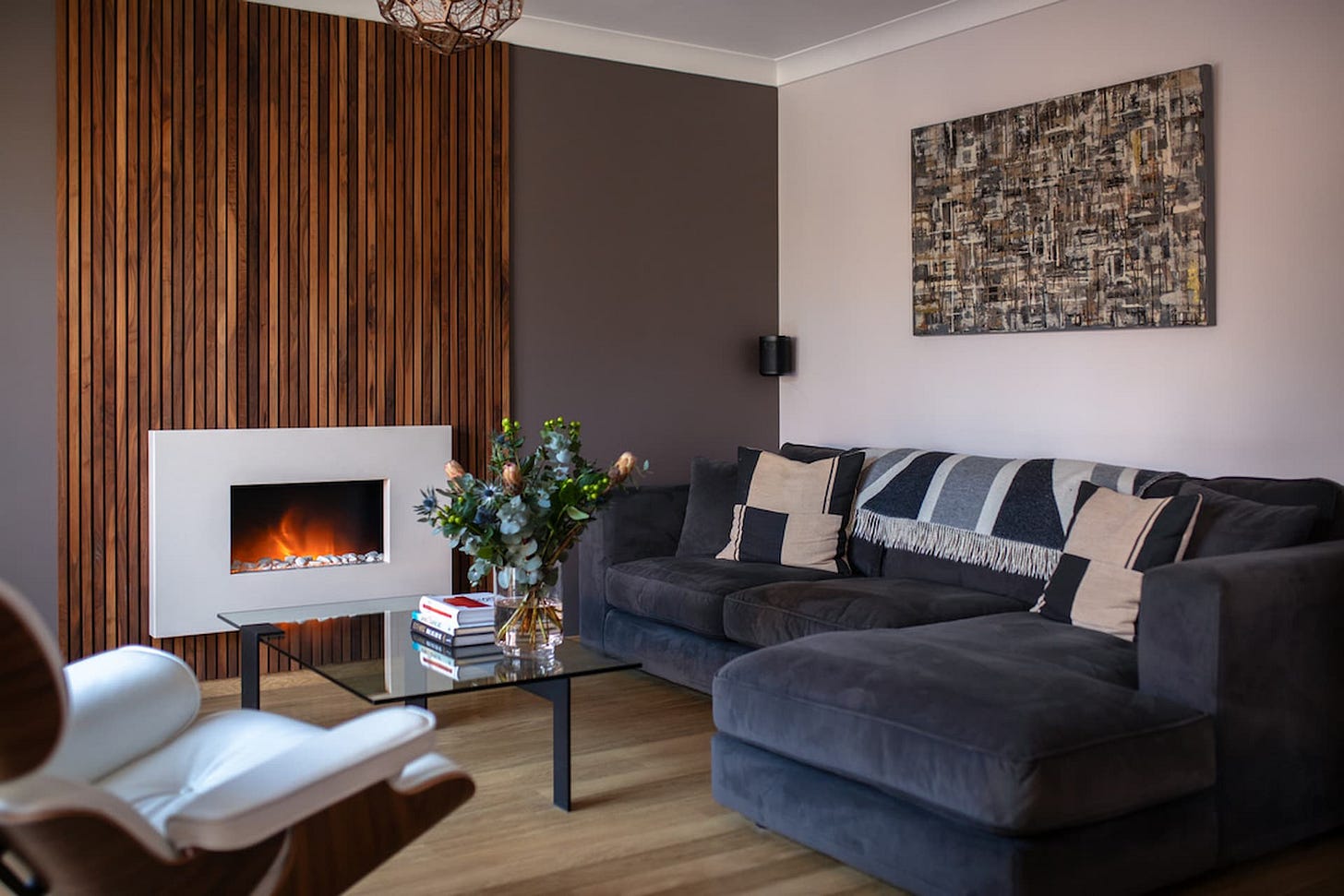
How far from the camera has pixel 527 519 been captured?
328 centimetres

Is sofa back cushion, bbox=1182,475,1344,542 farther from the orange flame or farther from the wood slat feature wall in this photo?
the orange flame

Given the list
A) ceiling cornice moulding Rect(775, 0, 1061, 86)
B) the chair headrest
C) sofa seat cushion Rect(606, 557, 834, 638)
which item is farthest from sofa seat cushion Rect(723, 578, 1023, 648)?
the chair headrest

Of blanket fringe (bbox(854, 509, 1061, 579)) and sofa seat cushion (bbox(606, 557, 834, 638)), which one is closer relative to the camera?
blanket fringe (bbox(854, 509, 1061, 579))

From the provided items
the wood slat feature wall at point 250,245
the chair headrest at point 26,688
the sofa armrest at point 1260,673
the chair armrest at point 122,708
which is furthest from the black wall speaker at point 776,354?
the chair headrest at point 26,688

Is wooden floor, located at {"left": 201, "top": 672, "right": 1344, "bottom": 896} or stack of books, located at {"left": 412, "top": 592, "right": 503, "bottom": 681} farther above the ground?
stack of books, located at {"left": 412, "top": 592, "right": 503, "bottom": 681}

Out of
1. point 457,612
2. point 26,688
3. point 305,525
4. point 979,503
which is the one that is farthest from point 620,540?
point 26,688

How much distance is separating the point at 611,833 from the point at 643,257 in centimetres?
311

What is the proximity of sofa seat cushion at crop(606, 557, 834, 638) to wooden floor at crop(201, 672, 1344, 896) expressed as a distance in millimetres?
338

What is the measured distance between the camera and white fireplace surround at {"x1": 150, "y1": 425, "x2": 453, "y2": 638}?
15.3 feet

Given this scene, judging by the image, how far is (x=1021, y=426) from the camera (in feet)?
16.0

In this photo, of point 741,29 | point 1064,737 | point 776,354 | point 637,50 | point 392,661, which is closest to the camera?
point 1064,737

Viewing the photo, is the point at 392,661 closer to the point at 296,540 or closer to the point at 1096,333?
the point at 296,540

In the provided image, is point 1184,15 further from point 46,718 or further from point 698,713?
point 46,718

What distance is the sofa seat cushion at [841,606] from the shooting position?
12.6 ft
